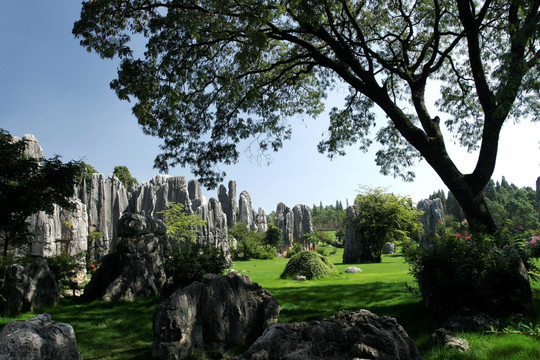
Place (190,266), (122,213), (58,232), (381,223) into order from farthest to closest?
1. (122,213)
2. (381,223)
3. (58,232)
4. (190,266)

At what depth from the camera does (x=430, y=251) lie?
7773 millimetres

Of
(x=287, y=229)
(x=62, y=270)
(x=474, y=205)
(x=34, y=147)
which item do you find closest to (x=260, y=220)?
(x=287, y=229)

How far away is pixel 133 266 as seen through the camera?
1373 centimetres

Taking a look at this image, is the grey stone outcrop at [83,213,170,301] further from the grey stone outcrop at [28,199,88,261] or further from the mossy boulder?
the grey stone outcrop at [28,199,88,261]

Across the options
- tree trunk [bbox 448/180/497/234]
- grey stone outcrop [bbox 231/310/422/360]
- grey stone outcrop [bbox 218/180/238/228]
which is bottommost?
grey stone outcrop [bbox 231/310/422/360]

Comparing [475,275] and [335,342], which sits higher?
[335,342]

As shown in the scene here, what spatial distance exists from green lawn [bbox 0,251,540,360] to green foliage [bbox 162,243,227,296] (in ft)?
3.72

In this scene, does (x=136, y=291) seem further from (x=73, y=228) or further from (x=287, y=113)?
(x=73, y=228)

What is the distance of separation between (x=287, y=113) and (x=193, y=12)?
682cm

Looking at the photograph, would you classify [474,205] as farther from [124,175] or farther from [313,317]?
[124,175]

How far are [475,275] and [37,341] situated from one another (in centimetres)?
716

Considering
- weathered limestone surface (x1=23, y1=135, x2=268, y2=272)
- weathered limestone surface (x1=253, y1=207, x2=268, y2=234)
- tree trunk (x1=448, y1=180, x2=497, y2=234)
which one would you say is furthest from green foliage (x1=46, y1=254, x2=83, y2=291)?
weathered limestone surface (x1=253, y1=207, x2=268, y2=234)

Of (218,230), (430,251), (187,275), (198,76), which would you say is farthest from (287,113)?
(218,230)

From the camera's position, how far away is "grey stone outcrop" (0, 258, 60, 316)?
1098cm
